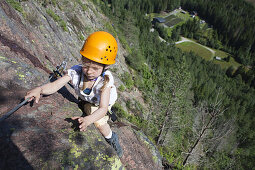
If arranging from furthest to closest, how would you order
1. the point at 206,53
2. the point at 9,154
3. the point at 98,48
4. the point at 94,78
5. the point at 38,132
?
the point at 206,53 < the point at 94,78 < the point at 98,48 < the point at 38,132 < the point at 9,154

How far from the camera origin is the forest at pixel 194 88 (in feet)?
59.1

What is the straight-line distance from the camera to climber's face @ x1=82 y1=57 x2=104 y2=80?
3.46 meters

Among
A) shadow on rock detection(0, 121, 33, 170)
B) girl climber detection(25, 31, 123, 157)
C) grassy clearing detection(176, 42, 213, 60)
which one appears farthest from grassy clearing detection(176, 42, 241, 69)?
shadow on rock detection(0, 121, 33, 170)

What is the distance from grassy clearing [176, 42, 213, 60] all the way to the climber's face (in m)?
109

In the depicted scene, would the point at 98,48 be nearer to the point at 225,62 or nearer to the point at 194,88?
the point at 194,88

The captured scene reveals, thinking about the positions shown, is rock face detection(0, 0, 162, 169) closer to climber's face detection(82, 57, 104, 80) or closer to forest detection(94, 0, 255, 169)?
climber's face detection(82, 57, 104, 80)

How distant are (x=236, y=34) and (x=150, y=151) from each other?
5861 inches

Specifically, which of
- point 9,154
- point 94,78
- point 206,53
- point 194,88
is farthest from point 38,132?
point 206,53

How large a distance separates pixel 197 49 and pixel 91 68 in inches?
4541

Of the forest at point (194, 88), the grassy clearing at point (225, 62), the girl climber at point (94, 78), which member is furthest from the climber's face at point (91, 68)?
the grassy clearing at point (225, 62)

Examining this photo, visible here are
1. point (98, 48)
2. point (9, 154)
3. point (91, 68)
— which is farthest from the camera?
point (91, 68)

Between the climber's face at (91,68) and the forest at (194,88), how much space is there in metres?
10.6

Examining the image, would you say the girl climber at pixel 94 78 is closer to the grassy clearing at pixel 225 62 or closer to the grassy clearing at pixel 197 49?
the grassy clearing at pixel 197 49

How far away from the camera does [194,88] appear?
67.9 m
